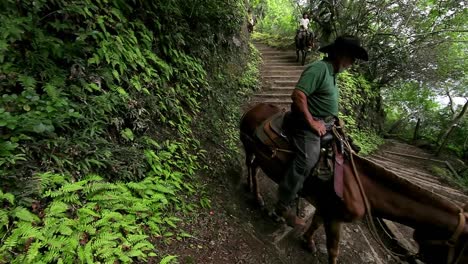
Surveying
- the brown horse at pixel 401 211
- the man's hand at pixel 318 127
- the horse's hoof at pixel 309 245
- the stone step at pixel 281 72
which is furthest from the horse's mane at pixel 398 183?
the stone step at pixel 281 72

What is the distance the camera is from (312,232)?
13.1 ft

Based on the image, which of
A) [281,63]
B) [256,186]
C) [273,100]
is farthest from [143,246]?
[281,63]

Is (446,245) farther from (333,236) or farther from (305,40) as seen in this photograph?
(305,40)

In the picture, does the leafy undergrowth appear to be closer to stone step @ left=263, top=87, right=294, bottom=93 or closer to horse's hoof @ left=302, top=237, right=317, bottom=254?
horse's hoof @ left=302, top=237, right=317, bottom=254

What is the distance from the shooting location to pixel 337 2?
12070 mm

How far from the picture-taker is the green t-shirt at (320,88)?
126 inches

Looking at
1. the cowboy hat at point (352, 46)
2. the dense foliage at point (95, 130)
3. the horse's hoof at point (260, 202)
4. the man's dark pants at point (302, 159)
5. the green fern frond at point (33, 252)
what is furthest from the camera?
the horse's hoof at point (260, 202)

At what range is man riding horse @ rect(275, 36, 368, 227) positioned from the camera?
3.20 metres

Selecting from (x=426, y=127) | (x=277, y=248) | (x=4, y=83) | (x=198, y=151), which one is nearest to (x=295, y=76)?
(x=198, y=151)

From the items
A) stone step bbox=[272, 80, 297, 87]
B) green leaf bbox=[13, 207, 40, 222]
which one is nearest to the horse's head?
green leaf bbox=[13, 207, 40, 222]

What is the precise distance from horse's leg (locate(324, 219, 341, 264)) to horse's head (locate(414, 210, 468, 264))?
2.96 feet

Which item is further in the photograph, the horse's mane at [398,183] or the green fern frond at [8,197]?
the horse's mane at [398,183]

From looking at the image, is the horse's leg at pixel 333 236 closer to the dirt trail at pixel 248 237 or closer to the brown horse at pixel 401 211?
the brown horse at pixel 401 211

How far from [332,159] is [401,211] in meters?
0.95
